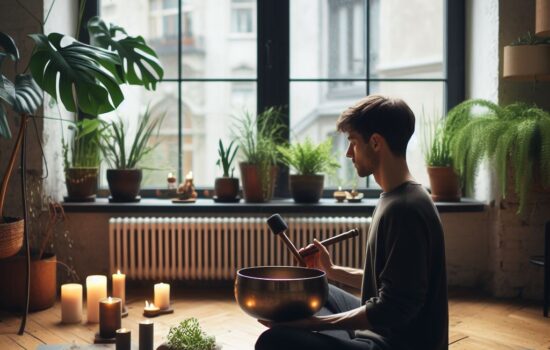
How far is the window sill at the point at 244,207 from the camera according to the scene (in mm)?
3768

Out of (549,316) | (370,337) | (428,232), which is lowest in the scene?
(549,316)

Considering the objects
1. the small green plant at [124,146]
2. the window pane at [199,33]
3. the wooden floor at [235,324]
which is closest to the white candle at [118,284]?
the wooden floor at [235,324]

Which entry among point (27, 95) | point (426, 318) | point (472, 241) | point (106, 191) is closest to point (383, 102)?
point (426, 318)

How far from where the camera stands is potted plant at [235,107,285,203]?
12.6 ft

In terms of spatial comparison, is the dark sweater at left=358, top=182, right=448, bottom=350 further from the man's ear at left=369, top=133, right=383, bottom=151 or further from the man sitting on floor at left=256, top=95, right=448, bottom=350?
the man's ear at left=369, top=133, right=383, bottom=151

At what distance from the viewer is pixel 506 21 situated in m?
3.68

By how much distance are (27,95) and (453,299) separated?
255cm

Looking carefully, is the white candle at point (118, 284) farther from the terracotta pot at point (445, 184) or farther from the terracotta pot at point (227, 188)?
the terracotta pot at point (445, 184)

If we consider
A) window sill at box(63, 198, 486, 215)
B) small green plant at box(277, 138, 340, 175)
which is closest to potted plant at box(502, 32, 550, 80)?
window sill at box(63, 198, 486, 215)

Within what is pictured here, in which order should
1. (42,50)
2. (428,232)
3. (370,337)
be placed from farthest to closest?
1. (42,50)
2. (370,337)
3. (428,232)

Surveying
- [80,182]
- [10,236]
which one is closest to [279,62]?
[80,182]

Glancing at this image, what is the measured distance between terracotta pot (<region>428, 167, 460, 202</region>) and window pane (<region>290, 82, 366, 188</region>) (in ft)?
1.70

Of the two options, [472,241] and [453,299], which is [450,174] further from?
[453,299]

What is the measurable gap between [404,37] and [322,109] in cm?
73
